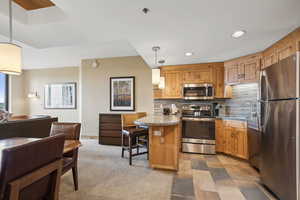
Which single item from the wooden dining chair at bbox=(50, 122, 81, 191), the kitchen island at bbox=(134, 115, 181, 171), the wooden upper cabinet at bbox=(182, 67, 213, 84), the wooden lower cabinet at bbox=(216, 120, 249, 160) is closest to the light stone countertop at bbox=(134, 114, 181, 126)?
the kitchen island at bbox=(134, 115, 181, 171)

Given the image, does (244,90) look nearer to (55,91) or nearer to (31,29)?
(31,29)

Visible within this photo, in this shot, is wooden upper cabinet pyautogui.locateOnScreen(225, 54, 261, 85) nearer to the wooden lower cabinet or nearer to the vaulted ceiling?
the wooden lower cabinet

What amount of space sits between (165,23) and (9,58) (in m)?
1.96

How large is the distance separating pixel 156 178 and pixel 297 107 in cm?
212

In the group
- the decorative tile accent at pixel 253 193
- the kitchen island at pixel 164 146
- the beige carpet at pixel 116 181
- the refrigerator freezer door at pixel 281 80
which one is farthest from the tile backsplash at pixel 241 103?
the beige carpet at pixel 116 181

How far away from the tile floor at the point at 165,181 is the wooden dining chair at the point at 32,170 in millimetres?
1068

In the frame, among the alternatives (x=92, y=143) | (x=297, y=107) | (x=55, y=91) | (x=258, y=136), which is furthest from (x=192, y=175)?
(x=55, y=91)

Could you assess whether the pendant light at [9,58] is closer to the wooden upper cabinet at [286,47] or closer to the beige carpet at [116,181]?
the beige carpet at [116,181]

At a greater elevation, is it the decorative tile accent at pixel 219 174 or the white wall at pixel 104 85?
the white wall at pixel 104 85

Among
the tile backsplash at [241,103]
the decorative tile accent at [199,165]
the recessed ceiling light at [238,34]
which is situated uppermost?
the recessed ceiling light at [238,34]

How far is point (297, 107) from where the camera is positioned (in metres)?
1.61

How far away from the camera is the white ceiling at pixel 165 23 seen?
64.4 inches

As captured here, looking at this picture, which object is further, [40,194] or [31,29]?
→ [31,29]

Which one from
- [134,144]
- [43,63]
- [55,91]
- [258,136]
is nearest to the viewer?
[258,136]
